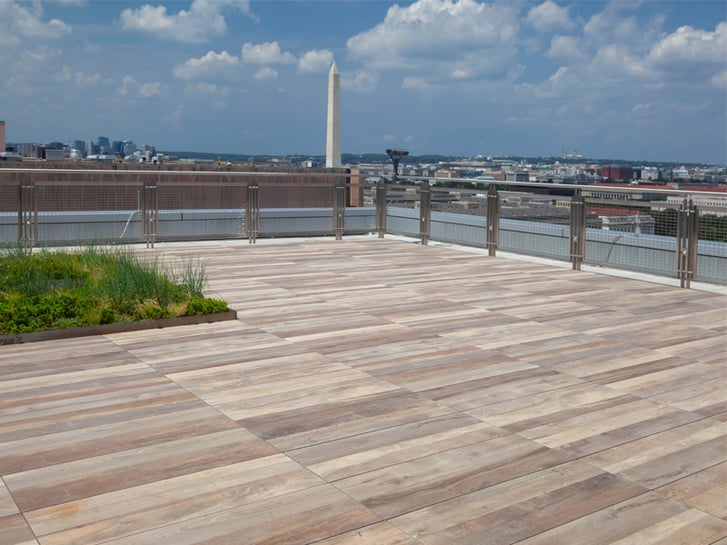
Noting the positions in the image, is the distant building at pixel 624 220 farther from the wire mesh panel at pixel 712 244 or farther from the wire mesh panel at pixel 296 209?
the wire mesh panel at pixel 296 209

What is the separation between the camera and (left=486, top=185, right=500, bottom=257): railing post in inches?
448

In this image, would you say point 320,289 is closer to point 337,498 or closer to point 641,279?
point 641,279

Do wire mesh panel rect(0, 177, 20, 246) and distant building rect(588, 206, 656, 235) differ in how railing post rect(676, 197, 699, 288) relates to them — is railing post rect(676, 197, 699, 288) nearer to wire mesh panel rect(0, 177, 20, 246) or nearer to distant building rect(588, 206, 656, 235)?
distant building rect(588, 206, 656, 235)

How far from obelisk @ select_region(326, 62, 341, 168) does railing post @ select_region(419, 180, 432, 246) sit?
10589 mm

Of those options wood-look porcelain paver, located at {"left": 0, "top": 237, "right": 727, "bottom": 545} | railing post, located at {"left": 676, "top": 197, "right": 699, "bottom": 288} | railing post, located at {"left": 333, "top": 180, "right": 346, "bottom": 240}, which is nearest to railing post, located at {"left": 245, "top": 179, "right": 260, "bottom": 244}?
railing post, located at {"left": 333, "top": 180, "right": 346, "bottom": 240}

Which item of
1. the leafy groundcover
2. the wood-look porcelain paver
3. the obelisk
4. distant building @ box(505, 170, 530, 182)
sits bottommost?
the wood-look porcelain paver

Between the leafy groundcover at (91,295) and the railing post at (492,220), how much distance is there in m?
5.15

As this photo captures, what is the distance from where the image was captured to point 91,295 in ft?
22.1

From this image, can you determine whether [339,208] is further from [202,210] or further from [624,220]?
[624,220]

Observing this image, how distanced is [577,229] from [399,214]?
13.0ft

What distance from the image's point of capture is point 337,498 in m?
3.31

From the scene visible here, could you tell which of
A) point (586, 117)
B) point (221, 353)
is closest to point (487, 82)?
point (586, 117)

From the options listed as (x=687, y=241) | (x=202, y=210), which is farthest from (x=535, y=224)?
(x=202, y=210)

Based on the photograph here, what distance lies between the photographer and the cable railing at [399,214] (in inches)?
360
